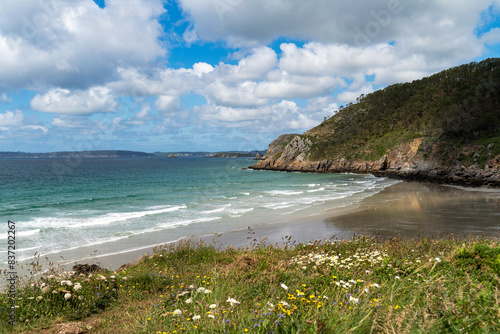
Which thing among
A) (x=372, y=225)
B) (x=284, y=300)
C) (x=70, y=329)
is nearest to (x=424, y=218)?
(x=372, y=225)

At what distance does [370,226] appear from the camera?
19.4 metres

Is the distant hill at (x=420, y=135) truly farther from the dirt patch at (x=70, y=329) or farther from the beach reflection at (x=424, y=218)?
the dirt patch at (x=70, y=329)

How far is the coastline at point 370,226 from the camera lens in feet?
51.6

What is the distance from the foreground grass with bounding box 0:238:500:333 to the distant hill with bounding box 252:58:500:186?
48.4m

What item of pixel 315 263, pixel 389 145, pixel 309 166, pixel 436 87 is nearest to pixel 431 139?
pixel 389 145

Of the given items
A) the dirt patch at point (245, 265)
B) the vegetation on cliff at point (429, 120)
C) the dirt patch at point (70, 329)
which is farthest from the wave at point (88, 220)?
the vegetation on cliff at point (429, 120)

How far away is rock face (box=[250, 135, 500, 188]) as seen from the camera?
153 feet

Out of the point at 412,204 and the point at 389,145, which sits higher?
the point at 389,145

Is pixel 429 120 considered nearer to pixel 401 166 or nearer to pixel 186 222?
pixel 401 166

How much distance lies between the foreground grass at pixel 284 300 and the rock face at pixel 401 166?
156ft

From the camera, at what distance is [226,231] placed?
764 inches

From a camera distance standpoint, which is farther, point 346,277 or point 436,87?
point 436,87

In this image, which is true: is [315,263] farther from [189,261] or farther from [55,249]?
[55,249]

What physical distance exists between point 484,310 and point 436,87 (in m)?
136
